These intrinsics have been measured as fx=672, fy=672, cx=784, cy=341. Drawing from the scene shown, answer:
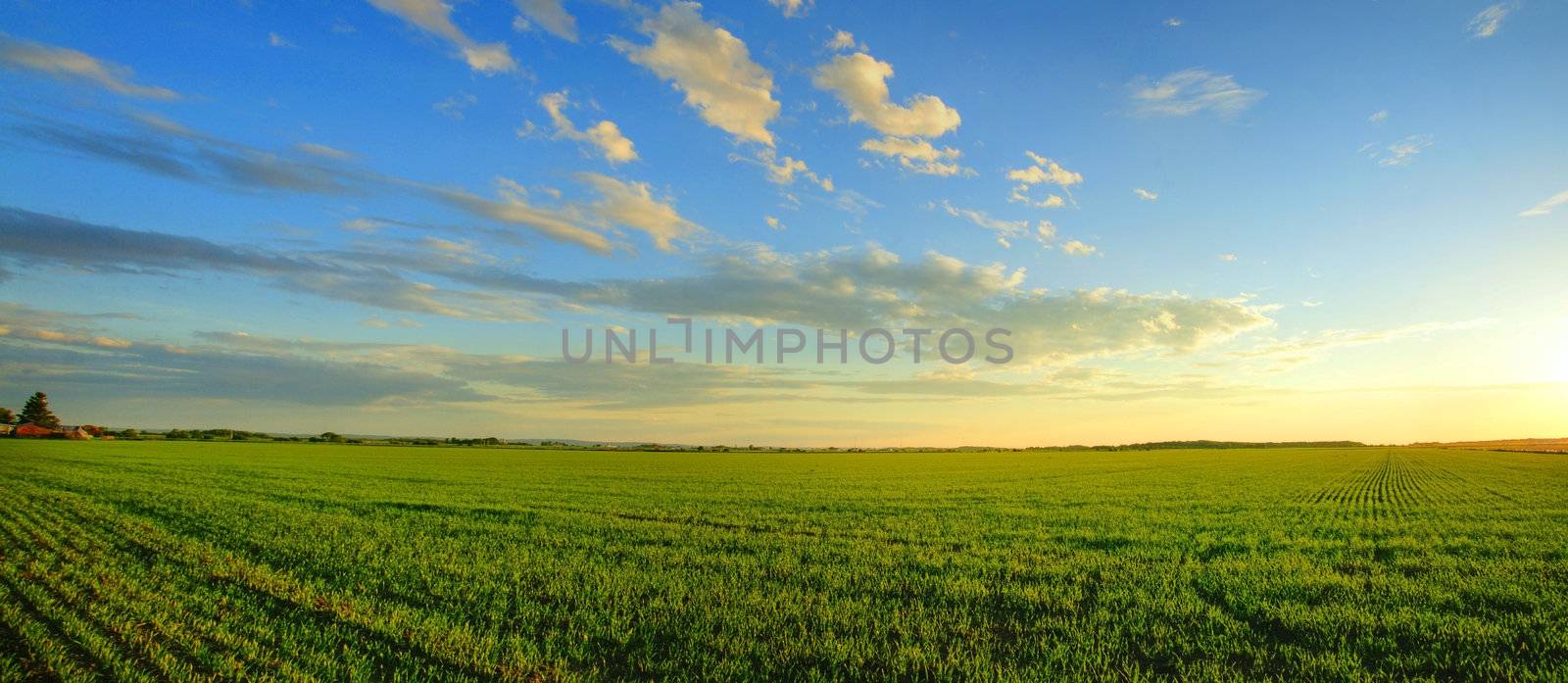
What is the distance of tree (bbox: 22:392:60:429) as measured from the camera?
117 m

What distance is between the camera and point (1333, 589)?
10.7 metres

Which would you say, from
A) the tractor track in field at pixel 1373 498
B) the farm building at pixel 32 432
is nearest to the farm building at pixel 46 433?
the farm building at pixel 32 432

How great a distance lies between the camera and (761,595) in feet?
31.9

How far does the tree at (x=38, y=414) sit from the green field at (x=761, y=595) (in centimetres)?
14302

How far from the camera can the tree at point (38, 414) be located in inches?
4606

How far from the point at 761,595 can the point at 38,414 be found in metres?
169

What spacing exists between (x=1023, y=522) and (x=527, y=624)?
14.6 meters

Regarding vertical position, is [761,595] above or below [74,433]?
above

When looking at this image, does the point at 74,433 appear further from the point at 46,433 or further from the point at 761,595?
the point at 761,595

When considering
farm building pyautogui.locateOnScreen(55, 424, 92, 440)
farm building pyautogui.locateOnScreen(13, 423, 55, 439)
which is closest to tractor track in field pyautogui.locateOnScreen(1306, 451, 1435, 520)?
farm building pyautogui.locateOnScreen(55, 424, 92, 440)

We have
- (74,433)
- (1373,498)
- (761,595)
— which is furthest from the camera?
(74,433)

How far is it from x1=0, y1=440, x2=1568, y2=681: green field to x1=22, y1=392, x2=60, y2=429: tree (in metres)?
143

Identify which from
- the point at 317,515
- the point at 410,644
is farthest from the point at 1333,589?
the point at 317,515

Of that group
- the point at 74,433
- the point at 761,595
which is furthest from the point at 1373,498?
the point at 74,433
